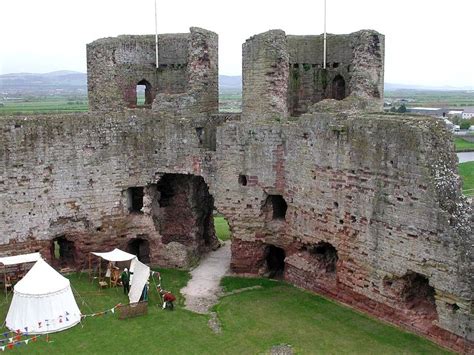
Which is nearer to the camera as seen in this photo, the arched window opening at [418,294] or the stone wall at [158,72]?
the arched window opening at [418,294]

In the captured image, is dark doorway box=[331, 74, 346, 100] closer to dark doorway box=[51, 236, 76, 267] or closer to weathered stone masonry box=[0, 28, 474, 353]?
weathered stone masonry box=[0, 28, 474, 353]

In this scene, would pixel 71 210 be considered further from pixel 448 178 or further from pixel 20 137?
pixel 448 178

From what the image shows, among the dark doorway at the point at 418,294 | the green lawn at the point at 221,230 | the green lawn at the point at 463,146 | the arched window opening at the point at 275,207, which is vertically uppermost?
the arched window opening at the point at 275,207

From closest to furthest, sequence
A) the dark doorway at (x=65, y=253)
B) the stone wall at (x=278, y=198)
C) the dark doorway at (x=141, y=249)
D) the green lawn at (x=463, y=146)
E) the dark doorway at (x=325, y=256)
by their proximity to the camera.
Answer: the stone wall at (x=278, y=198) → the dark doorway at (x=325, y=256) → the dark doorway at (x=65, y=253) → the dark doorway at (x=141, y=249) → the green lawn at (x=463, y=146)

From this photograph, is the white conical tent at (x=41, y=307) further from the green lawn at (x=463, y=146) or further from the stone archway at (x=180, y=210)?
the green lawn at (x=463, y=146)

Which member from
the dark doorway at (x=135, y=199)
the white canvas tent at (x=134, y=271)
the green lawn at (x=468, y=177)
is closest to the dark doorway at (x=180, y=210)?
the dark doorway at (x=135, y=199)

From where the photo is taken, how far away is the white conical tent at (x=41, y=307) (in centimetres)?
1631

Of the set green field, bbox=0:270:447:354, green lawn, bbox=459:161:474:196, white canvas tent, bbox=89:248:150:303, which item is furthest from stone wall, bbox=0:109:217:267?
green lawn, bbox=459:161:474:196

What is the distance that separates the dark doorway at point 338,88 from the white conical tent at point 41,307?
12313mm

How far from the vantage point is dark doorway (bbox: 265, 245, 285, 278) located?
2124 cm

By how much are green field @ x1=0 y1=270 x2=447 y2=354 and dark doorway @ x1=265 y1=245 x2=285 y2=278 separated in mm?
2058

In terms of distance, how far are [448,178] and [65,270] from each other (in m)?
13.4

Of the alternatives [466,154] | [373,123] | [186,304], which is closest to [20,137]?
[186,304]

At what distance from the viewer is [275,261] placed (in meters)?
21.8
